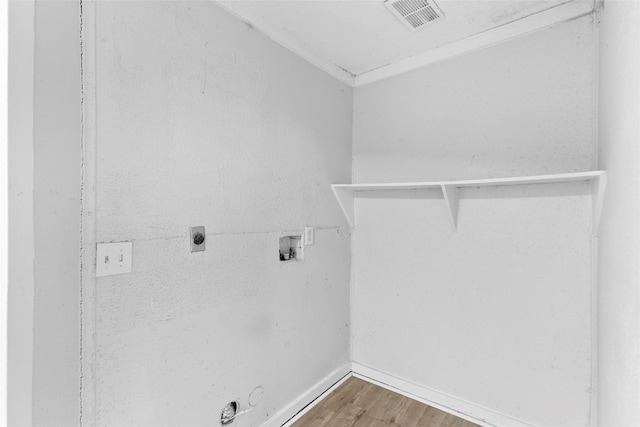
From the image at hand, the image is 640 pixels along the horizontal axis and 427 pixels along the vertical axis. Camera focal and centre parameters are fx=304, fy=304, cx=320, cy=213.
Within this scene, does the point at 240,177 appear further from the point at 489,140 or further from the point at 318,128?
the point at 489,140

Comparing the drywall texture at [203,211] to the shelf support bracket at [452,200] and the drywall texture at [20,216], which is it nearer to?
the drywall texture at [20,216]

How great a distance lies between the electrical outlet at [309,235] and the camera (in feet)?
6.47

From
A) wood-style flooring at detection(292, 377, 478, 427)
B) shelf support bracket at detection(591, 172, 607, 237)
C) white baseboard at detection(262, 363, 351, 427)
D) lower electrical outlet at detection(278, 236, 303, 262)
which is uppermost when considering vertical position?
shelf support bracket at detection(591, 172, 607, 237)

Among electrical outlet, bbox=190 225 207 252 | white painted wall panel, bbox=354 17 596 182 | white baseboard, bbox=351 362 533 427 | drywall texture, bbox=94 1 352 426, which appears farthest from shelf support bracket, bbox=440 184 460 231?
electrical outlet, bbox=190 225 207 252

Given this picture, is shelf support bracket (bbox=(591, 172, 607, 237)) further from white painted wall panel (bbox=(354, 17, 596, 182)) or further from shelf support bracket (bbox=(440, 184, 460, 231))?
shelf support bracket (bbox=(440, 184, 460, 231))

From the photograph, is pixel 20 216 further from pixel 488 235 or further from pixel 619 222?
pixel 488 235

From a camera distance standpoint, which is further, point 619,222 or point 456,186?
point 456,186

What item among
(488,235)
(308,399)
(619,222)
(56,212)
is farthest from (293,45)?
(308,399)

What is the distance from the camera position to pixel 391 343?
2178mm

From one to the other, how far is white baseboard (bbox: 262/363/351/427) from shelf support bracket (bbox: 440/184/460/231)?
1338 mm

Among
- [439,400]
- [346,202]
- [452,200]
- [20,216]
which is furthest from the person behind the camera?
[346,202]

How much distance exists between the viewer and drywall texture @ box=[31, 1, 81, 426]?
0.95 m

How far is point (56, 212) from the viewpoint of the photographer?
0.99m

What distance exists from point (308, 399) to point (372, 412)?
0.41 m
